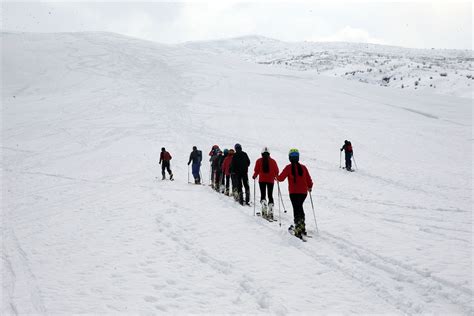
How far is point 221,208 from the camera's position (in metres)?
12.3

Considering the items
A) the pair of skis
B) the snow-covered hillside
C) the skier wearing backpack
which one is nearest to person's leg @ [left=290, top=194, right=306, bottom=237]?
the pair of skis

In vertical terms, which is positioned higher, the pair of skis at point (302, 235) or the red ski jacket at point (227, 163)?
the red ski jacket at point (227, 163)

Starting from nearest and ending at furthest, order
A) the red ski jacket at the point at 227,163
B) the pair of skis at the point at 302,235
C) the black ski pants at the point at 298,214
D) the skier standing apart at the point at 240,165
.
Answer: the pair of skis at the point at 302,235 < the black ski pants at the point at 298,214 < the skier standing apart at the point at 240,165 < the red ski jacket at the point at 227,163

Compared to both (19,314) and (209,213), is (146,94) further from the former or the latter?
(19,314)

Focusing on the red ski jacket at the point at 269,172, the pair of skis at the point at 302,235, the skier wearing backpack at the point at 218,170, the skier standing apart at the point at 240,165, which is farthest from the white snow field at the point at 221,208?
the red ski jacket at the point at 269,172

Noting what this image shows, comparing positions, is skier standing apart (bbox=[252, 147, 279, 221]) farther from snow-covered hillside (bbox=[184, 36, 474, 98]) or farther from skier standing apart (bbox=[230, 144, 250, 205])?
snow-covered hillside (bbox=[184, 36, 474, 98])

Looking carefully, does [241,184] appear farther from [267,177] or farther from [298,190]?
[298,190]

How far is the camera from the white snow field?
6.43 m

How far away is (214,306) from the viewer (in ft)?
19.6

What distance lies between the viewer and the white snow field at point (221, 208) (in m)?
6.43

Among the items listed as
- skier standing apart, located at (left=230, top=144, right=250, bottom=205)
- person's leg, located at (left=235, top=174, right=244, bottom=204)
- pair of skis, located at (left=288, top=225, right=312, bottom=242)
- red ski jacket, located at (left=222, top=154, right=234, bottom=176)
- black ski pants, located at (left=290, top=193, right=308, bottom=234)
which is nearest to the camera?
pair of skis, located at (left=288, top=225, right=312, bottom=242)

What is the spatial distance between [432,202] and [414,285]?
8.58 m

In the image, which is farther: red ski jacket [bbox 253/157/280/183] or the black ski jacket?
the black ski jacket

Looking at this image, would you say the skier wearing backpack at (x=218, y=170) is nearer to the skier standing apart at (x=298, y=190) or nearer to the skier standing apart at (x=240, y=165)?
the skier standing apart at (x=240, y=165)
